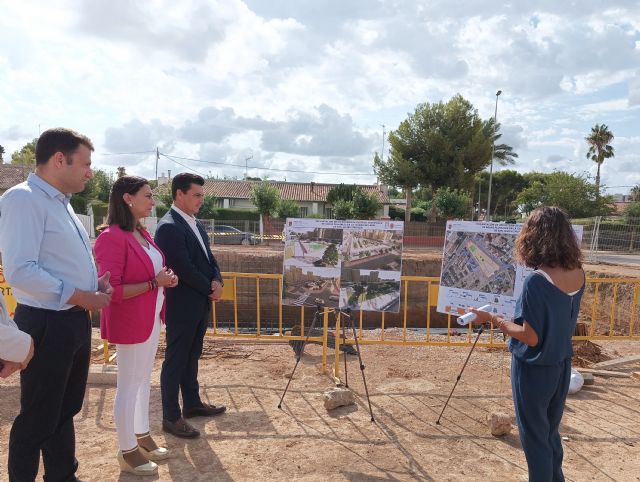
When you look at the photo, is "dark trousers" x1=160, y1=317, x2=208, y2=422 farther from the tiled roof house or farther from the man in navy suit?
the tiled roof house

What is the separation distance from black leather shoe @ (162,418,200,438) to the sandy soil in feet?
0.17

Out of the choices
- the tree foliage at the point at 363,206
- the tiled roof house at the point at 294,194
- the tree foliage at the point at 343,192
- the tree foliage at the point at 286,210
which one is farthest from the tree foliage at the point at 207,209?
the tree foliage at the point at 363,206

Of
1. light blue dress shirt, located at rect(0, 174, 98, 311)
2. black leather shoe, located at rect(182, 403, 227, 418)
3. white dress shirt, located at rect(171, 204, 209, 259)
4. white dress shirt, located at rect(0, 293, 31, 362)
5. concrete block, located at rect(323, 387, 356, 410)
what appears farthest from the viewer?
concrete block, located at rect(323, 387, 356, 410)

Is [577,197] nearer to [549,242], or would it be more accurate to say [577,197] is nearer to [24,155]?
[549,242]

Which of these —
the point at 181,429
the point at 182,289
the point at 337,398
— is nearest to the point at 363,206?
the point at 337,398

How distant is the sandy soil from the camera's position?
10.7 ft

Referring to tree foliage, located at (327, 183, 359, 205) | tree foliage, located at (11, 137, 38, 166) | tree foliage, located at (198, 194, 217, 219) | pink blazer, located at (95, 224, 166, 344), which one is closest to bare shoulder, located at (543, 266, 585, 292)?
pink blazer, located at (95, 224, 166, 344)

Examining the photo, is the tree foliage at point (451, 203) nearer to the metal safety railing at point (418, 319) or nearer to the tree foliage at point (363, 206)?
the tree foliage at point (363, 206)

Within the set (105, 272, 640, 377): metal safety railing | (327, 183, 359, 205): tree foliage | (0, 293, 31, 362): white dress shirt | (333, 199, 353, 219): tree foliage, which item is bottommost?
(105, 272, 640, 377): metal safety railing

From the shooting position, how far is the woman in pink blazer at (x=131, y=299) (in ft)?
9.77

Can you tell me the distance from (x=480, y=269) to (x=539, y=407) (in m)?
2.25

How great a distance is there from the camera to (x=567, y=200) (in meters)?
34.6

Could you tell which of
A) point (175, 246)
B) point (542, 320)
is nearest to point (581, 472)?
point (542, 320)

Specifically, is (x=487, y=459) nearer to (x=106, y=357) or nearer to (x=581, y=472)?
(x=581, y=472)
